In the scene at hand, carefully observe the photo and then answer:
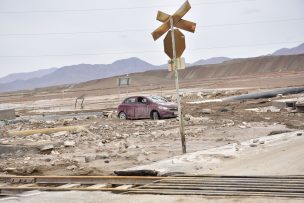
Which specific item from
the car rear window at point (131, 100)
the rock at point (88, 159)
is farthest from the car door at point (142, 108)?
the rock at point (88, 159)

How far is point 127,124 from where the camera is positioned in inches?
948

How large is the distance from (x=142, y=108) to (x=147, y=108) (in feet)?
1.21

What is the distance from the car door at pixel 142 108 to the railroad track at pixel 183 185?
16006 millimetres

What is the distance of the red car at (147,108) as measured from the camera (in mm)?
25812

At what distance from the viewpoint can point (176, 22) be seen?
42.1ft

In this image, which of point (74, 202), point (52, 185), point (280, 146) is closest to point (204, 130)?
point (280, 146)

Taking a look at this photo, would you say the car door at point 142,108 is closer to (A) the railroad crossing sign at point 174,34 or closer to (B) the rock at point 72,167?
(A) the railroad crossing sign at point 174,34

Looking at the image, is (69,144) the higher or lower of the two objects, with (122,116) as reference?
lower

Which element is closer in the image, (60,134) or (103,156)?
(103,156)


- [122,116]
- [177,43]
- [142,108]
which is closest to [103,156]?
[177,43]

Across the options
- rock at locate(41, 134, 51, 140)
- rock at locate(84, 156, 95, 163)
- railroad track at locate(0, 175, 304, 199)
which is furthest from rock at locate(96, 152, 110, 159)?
rock at locate(41, 134, 51, 140)

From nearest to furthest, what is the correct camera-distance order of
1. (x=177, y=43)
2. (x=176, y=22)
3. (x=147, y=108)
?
(x=176, y=22), (x=177, y=43), (x=147, y=108)

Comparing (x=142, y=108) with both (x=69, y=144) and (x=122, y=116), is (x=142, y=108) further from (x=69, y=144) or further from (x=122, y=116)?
(x=69, y=144)

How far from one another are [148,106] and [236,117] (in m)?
4.84
